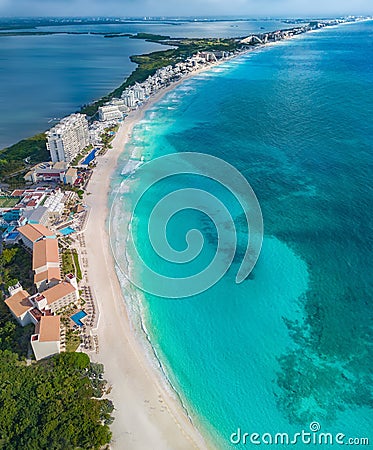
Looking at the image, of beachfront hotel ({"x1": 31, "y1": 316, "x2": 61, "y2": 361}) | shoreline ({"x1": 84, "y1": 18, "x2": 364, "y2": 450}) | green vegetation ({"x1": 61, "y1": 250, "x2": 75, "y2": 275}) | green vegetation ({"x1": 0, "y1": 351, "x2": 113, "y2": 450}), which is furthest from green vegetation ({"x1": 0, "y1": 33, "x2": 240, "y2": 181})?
green vegetation ({"x1": 0, "y1": 351, "x2": 113, "y2": 450})

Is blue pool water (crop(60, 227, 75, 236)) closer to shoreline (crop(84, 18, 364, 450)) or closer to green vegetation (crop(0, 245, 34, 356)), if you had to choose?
shoreline (crop(84, 18, 364, 450))

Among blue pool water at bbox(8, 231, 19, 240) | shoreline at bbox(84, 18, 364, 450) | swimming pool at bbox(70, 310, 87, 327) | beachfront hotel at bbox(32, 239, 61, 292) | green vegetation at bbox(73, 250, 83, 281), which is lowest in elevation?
shoreline at bbox(84, 18, 364, 450)

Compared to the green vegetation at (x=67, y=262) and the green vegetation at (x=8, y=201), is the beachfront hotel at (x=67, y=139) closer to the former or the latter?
the green vegetation at (x=8, y=201)

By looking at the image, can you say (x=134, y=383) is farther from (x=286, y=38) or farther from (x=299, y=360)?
(x=286, y=38)

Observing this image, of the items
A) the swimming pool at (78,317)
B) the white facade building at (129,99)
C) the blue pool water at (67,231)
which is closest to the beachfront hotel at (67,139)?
the blue pool water at (67,231)

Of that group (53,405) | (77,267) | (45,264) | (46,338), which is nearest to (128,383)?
(53,405)

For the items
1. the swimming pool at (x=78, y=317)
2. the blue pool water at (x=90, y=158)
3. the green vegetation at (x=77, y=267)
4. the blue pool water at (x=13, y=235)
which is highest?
the blue pool water at (x=90, y=158)

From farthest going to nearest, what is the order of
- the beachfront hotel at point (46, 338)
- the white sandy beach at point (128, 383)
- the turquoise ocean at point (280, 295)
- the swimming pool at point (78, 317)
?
the swimming pool at point (78, 317)
the beachfront hotel at point (46, 338)
the turquoise ocean at point (280, 295)
the white sandy beach at point (128, 383)
